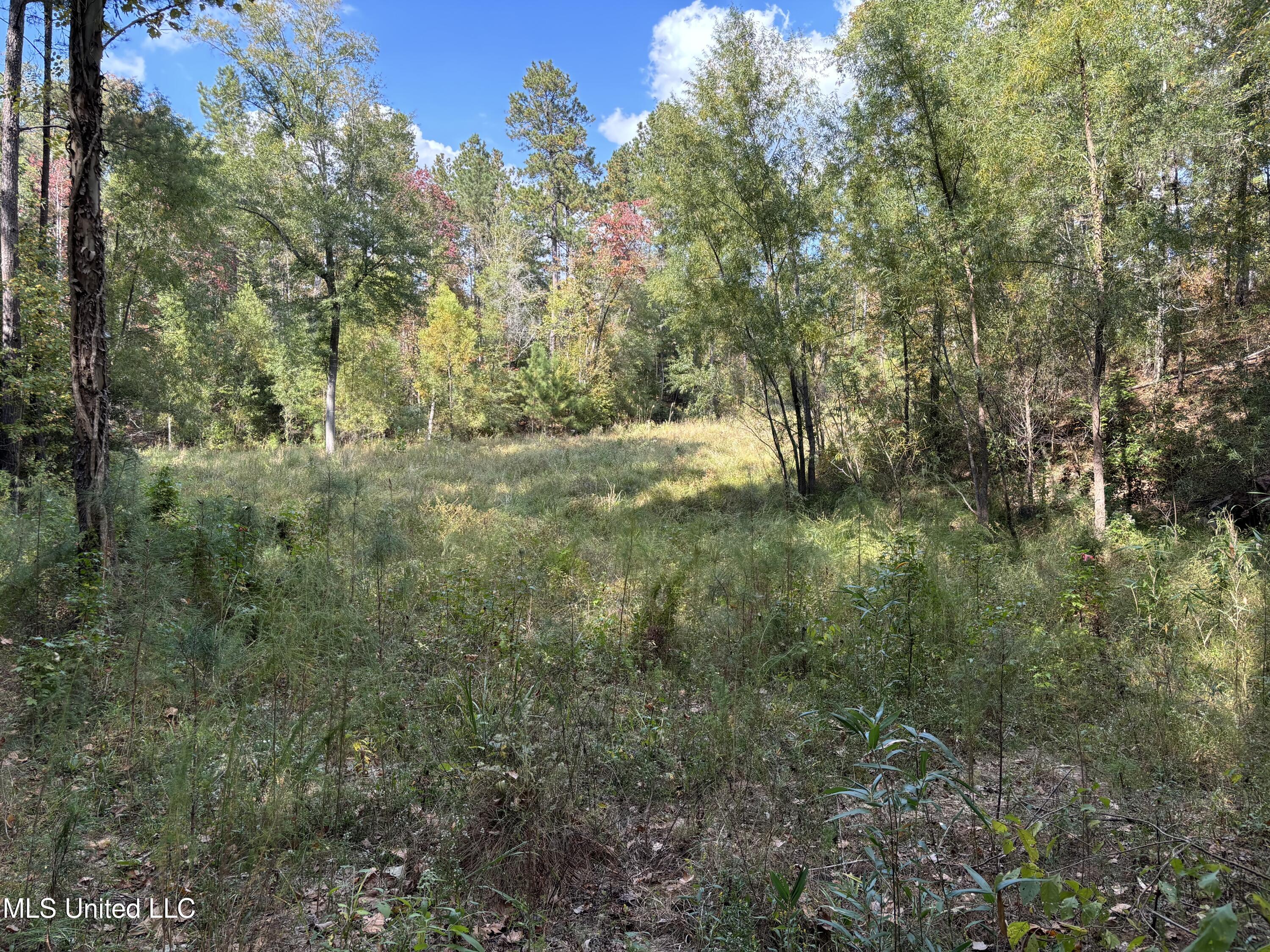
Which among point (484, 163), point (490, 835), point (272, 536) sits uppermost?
point (484, 163)

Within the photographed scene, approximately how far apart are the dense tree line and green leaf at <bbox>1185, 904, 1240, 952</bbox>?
6108 mm

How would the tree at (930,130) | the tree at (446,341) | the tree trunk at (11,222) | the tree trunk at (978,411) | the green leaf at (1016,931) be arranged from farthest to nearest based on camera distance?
1. the tree at (446,341)
2. the tree trunk at (978,411)
3. the tree at (930,130)
4. the tree trunk at (11,222)
5. the green leaf at (1016,931)

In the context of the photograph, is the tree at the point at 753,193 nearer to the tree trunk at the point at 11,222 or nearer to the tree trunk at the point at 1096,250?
the tree trunk at the point at 1096,250

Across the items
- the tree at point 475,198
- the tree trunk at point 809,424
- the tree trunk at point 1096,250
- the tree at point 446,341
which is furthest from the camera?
the tree at point 475,198

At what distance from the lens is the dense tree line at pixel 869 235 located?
7715 millimetres

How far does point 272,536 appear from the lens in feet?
20.3

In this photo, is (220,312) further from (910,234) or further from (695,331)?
(910,234)

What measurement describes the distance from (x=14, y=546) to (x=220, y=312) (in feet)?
78.3

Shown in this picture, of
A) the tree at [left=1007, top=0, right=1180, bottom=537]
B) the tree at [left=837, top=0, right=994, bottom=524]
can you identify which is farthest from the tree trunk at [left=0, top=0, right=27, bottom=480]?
the tree at [left=1007, top=0, right=1180, bottom=537]

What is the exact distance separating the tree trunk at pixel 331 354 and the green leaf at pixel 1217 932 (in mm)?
17803

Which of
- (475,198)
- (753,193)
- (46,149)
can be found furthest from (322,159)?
(475,198)

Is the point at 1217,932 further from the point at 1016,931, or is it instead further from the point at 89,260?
the point at 89,260

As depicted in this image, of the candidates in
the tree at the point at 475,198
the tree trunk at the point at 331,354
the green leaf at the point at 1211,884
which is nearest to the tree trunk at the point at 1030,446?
the green leaf at the point at 1211,884

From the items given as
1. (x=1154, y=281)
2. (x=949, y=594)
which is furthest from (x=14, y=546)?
(x=1154, y=281)
